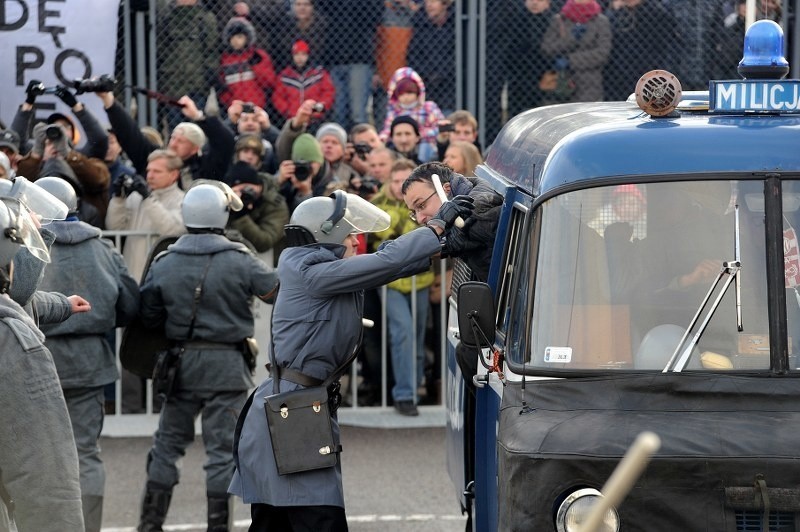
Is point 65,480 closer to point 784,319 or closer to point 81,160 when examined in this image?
point 784,319

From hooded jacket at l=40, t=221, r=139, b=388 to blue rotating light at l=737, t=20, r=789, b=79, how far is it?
368 cm

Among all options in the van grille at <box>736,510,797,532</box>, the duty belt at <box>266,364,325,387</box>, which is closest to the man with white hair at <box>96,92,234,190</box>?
the duty belt at <box>266,364,325,387</box>

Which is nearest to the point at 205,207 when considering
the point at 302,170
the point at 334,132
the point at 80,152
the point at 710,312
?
the point at 302,170

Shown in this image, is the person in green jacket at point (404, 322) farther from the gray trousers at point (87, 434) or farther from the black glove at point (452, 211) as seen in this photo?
the black glove at point (452, 211)

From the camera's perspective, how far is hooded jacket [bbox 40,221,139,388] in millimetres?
7301

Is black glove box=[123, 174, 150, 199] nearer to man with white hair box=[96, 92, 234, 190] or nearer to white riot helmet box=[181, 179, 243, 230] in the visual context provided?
man with white hair box=[96, 92, 234, 190]

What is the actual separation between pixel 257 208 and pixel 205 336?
112 inches

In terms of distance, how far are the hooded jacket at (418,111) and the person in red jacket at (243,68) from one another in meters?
1.15

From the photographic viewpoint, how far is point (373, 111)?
12477mm

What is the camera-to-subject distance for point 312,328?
5.73 m

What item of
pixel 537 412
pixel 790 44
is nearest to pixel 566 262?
pixel 537 412

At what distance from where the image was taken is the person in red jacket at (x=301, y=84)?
12234mm

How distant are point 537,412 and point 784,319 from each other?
0.89 meters

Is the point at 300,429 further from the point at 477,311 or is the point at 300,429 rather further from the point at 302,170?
the point at 302,170
